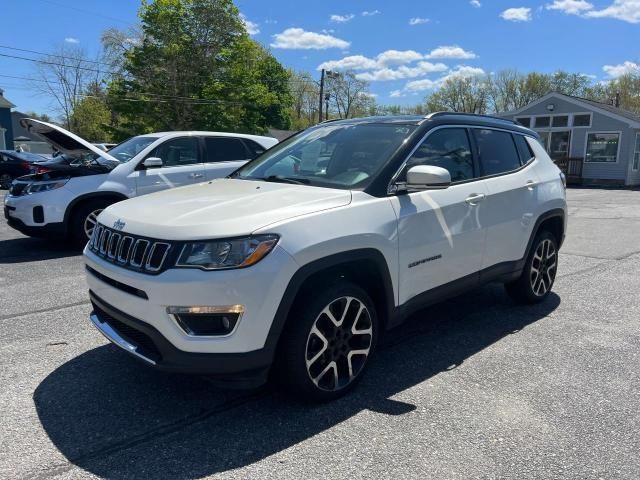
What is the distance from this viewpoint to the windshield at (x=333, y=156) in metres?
3.62

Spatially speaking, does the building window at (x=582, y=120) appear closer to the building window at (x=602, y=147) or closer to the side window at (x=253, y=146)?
the building window at (x=602, y=147)

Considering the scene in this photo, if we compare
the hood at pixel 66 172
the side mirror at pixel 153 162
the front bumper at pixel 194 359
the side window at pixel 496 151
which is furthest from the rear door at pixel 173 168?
the front bumper at pixel 194 359

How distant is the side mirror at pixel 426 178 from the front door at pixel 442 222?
16 centimetres

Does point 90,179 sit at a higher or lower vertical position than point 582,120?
lower

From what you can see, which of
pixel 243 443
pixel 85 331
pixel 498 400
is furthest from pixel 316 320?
pixel 85 331

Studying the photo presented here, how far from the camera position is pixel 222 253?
2.68m

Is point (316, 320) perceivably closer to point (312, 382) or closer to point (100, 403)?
point (312, 382)

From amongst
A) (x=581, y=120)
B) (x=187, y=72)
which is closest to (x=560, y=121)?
(x=581, y=120)

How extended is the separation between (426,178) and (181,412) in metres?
2.12

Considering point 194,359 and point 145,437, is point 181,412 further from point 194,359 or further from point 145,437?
point 194,359

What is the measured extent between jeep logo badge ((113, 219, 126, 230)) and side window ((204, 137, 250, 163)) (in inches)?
218

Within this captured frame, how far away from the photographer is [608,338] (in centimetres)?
441

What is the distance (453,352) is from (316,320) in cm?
159

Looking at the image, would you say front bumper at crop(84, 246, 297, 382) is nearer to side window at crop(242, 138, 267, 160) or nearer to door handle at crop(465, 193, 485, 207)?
door handle at crop(465, 193, 485, 207)
